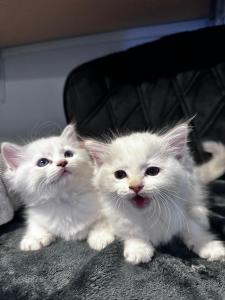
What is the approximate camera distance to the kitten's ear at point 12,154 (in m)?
0.93

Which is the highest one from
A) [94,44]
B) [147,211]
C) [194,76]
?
[94,44]

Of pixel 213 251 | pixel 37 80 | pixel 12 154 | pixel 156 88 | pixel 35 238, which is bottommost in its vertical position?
pixel 213 251

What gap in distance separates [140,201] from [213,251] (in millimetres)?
207

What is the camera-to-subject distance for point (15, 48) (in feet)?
5.72

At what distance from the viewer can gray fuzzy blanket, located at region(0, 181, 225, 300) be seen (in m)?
0.68

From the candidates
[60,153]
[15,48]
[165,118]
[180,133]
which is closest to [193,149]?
[165,118]

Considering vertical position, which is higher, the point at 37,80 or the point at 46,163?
the point at 37,80

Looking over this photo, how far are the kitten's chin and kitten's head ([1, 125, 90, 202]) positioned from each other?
0.19 m

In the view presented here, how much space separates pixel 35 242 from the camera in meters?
0.89

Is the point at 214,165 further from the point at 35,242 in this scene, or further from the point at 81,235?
the point at 35,242

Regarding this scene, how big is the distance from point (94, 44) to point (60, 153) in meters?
0.94

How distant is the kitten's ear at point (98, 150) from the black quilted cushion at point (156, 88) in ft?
1.46

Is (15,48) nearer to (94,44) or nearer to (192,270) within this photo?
(94,44)

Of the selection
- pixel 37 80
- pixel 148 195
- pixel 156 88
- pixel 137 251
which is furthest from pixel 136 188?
pixel 37 80
